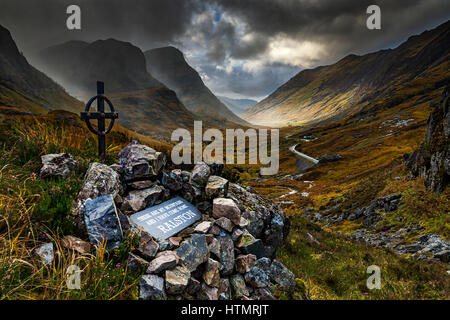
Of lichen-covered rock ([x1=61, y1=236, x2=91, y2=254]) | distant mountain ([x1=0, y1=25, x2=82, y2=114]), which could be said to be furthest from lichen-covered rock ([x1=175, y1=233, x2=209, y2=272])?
distant mountain ([x1=0, y1=25, x2=82, y2=114])

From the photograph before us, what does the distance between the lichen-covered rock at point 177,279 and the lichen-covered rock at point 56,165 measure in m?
4.03

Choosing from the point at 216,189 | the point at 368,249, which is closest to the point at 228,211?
the point at 216,189

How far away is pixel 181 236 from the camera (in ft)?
17.4

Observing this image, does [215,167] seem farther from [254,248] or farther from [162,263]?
[162,263]

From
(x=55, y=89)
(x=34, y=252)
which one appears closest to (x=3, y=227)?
(x=34, y=252)

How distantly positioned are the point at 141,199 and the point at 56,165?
2.46 metres

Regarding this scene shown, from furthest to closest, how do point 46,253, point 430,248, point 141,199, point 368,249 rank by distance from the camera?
point 368,249
point 430,248
point 141,199
point 46,253

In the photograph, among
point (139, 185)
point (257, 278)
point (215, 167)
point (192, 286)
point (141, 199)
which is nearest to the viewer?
point (192, 286)

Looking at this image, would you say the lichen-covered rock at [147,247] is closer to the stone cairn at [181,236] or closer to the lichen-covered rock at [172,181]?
the stone cairn at [181,236]

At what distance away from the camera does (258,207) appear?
764cm

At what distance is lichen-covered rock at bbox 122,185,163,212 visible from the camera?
5466 mm

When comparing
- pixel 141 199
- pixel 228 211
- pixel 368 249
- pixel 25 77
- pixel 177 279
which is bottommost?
pixel 368 249

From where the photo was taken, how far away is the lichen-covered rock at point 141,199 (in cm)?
547

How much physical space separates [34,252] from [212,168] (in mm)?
5081
